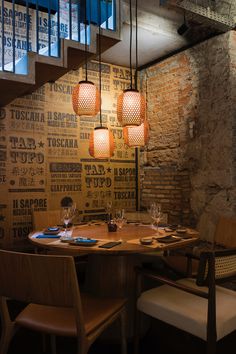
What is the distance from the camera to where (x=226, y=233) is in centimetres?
299

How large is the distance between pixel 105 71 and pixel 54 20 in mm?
941

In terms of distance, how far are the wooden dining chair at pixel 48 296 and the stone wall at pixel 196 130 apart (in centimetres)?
239

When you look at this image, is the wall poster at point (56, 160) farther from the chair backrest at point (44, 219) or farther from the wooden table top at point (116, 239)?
the wooden table top at point (116, 239)

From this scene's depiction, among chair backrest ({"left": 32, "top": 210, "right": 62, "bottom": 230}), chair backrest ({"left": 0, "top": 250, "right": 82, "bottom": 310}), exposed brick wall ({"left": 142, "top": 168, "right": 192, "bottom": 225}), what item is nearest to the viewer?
chair backrest ({"left": 0, "top": 250, "right": 82, "bottom": 310})

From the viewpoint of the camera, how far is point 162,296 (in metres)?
2.09

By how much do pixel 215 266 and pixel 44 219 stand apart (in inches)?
89.5

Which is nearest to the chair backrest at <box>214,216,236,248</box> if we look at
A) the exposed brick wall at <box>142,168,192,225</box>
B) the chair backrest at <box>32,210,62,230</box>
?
the exposed brick wall at <box>142,168,192,225</box>

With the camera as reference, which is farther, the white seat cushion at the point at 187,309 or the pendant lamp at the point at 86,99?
the pendant lamp at the point at 86,99

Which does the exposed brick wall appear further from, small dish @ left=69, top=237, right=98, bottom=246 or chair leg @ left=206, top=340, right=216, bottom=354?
chair leg @ left=206, top=340, right=216, bottom=354

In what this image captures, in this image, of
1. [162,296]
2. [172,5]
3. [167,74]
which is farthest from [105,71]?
[162,296]

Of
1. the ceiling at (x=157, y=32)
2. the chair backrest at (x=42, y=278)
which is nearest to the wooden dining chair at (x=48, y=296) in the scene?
the chair backrest at (x=42, y=278)

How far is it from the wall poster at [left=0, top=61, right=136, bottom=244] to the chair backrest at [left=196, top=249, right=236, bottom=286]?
2.77m

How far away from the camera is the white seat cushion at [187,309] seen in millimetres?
1793

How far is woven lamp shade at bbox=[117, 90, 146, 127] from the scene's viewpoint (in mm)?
2740
